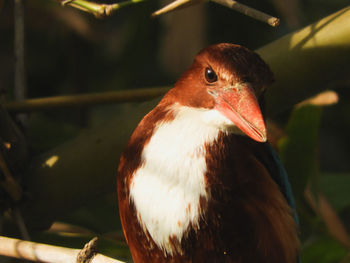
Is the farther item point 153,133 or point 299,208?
point 299,208

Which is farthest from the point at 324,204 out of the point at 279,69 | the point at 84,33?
the point at 84,33

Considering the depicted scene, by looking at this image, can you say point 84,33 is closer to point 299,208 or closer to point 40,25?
point 40,25

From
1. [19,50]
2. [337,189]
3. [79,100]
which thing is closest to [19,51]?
[19,50]

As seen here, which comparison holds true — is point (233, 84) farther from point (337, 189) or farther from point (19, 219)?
point (337, 189)

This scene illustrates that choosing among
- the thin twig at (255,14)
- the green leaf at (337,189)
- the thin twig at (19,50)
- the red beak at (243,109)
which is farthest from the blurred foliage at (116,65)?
the thin twig at (255,14)

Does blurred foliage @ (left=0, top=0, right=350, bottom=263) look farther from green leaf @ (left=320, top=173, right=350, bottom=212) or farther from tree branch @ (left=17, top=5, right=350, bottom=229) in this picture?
tree branch @ (left=17, top=5, right=350, bottom=229)

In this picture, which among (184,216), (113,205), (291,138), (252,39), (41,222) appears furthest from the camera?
(252,39)
